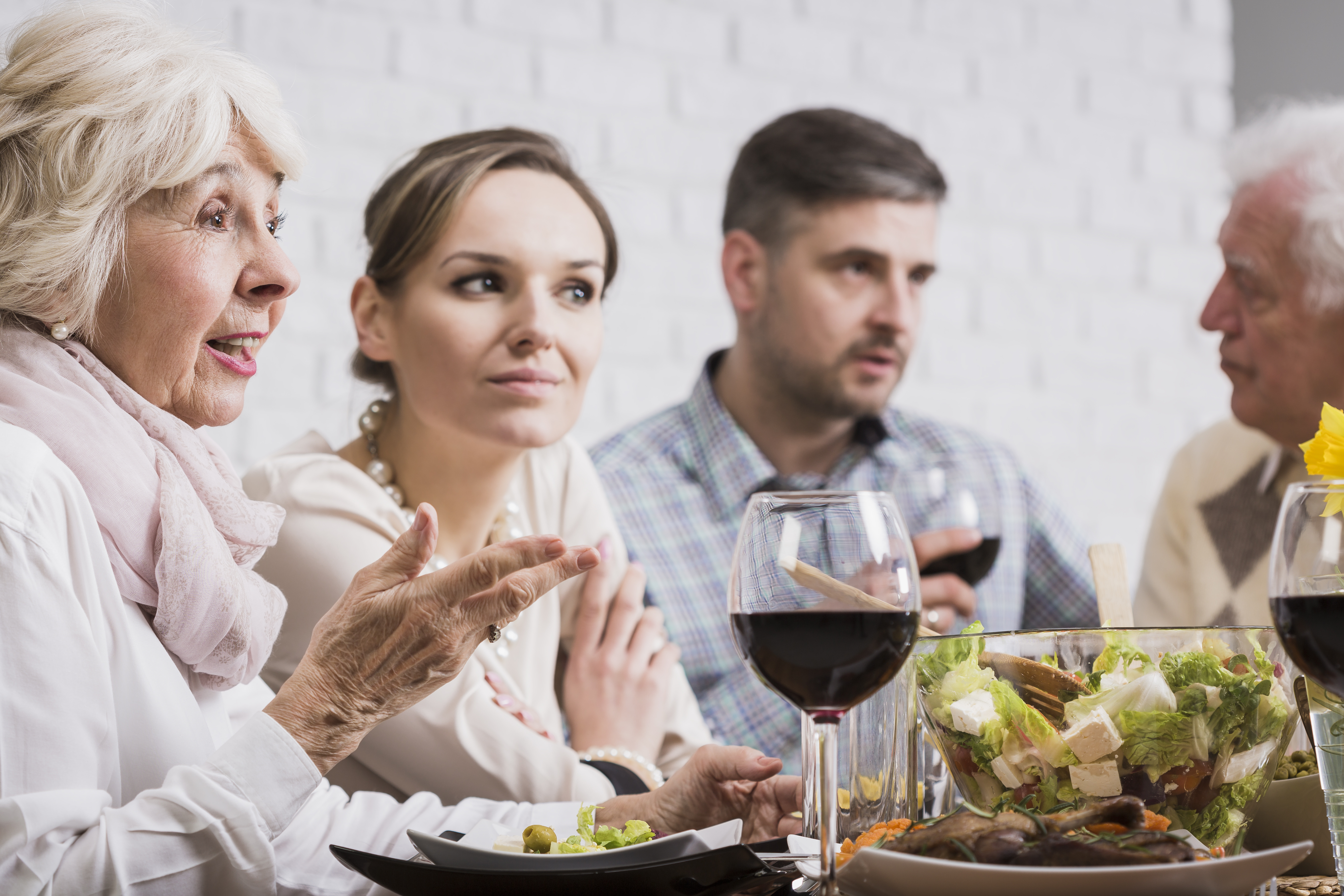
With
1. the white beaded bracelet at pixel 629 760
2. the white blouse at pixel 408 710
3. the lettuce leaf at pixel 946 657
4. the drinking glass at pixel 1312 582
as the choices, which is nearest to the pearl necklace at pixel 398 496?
the white blouse at pixel 408 710

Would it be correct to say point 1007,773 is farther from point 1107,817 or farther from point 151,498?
point 151,498

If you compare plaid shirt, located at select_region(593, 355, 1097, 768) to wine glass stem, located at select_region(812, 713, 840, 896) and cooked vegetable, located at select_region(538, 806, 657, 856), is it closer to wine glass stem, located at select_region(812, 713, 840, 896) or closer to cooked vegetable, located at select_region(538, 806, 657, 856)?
cooked vegetable, located at select_region(538, 806, 657, 856)

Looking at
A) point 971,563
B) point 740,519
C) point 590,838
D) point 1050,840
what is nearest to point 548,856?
point 590,838

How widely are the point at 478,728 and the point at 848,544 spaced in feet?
2.36

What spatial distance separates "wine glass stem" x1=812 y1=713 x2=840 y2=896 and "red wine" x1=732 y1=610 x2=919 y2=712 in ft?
0.08

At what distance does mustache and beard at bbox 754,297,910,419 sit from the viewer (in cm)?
213

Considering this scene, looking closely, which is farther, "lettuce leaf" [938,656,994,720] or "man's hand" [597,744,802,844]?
"man's hand" [597,744,802,844]

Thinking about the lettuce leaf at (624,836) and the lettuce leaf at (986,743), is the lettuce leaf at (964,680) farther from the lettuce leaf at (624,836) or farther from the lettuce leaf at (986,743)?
the lettuce leaf at (624,836)

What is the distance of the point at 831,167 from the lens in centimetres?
214

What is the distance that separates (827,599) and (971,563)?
874 mm

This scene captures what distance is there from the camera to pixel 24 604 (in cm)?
79

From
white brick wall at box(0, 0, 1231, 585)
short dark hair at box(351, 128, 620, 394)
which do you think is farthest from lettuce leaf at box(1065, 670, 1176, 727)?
white brick wall at box(0, 0, 1231, 585)

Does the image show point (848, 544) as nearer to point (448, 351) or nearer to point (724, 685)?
point (448, 351)

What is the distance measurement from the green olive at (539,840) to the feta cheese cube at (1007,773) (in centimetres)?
29
